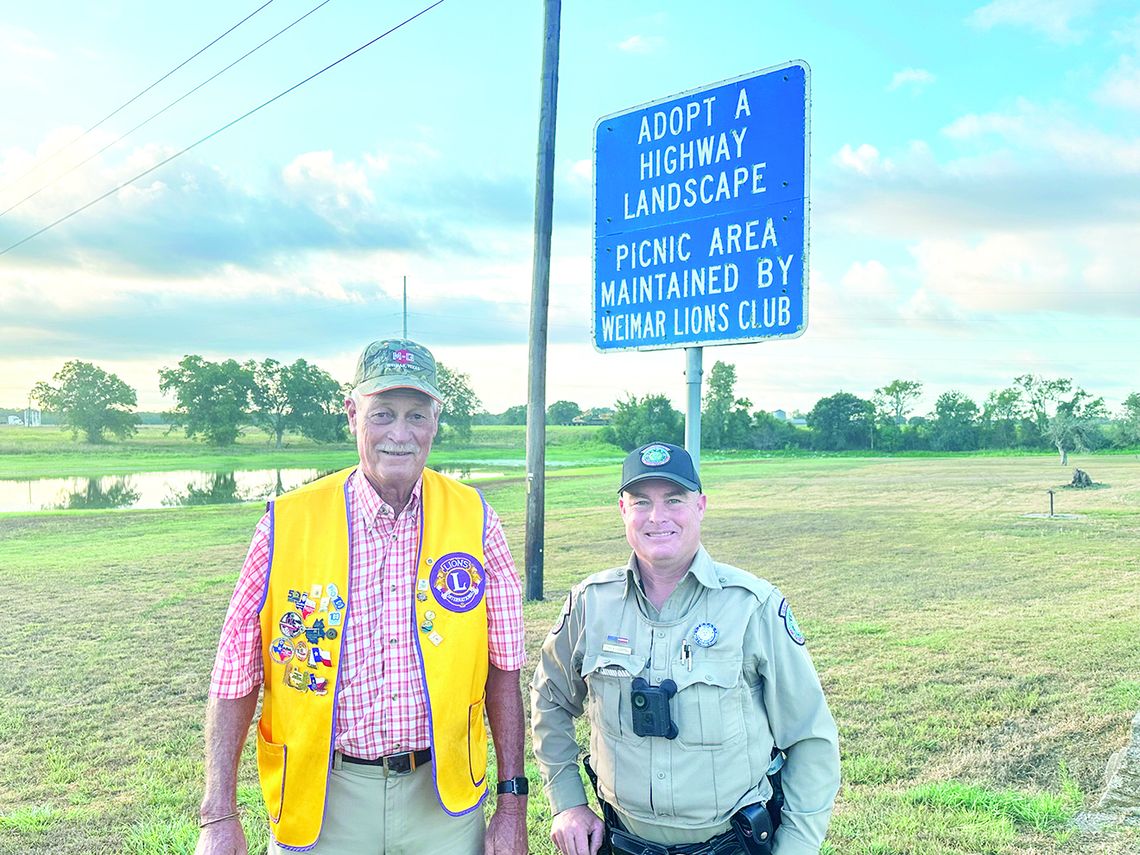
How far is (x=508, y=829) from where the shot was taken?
235 centimetres

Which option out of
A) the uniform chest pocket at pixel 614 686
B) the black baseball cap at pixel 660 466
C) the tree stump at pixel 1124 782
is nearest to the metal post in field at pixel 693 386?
the black baseball cap at pixel 660 466

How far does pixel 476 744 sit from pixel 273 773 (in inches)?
20.9

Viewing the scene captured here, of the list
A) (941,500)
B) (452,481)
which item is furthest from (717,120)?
(941,500)

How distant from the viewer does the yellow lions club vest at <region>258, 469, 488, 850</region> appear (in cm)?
217

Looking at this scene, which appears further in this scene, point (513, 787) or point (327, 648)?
point (513, 787)

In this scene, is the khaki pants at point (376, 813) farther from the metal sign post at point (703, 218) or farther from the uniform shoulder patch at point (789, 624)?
the metal sign post at point (703, 218)

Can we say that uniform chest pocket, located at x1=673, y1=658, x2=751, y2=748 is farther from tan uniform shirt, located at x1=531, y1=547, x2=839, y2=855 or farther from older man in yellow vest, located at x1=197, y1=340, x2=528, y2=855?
older man in yellow vest, located at x1=197, y1=340, x2=528, y2=855

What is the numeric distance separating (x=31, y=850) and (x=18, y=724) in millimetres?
2340

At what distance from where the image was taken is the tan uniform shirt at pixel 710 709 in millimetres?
2176

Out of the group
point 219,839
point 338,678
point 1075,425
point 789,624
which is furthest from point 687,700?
point 1075,425

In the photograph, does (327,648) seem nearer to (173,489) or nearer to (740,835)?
(740,835)

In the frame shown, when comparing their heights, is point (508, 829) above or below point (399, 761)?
below

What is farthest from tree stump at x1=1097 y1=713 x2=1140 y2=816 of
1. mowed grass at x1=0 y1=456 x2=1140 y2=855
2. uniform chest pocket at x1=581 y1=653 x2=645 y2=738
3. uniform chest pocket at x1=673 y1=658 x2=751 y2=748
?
uniform chest pocket at x1=581 y1=653 x2=645 y2=738

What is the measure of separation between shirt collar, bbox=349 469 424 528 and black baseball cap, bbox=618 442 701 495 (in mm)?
563
